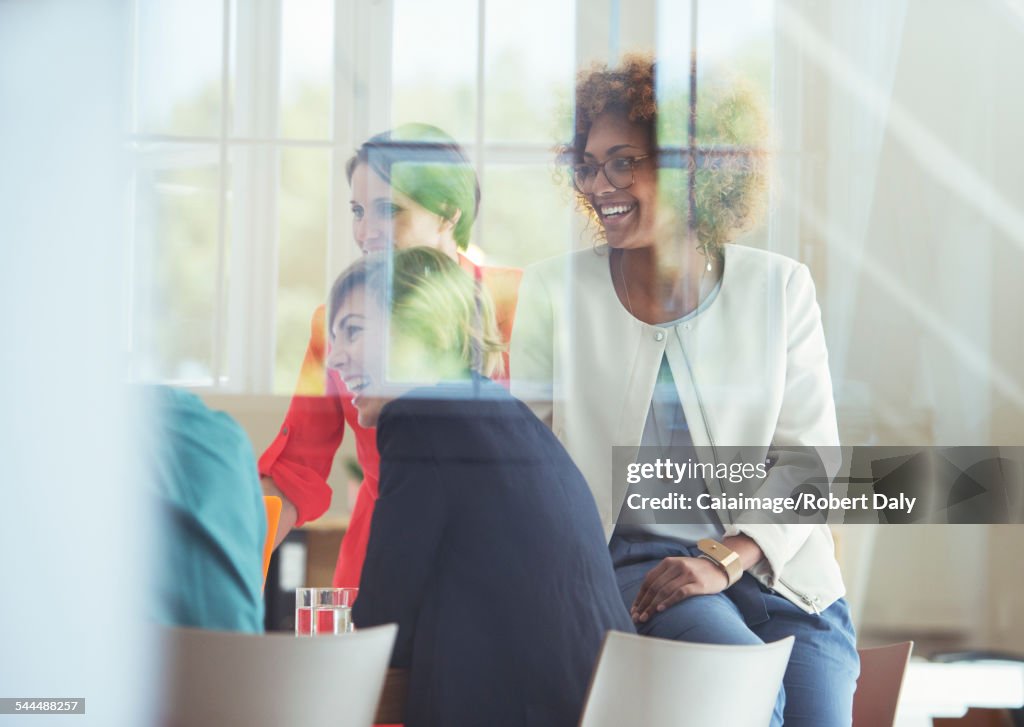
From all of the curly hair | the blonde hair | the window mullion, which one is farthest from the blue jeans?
the window mullion

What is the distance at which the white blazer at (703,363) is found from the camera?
2209 millimetres

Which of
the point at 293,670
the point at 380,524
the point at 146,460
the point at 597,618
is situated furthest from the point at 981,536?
the point at 146,460

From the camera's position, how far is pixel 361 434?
7.15ft

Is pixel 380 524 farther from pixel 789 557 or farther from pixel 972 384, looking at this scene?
pixel 972 384

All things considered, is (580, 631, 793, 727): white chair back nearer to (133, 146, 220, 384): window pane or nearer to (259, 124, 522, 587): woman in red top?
(259, 124, 522, 587): woman in red top

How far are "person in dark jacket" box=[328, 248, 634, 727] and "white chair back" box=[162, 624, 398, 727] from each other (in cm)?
19

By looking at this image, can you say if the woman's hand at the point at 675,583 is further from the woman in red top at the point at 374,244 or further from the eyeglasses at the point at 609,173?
the eyeglasses at the point at 609,173

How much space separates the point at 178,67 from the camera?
218 centimetres

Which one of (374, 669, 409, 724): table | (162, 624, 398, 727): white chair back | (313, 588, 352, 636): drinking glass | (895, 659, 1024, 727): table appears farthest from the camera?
(895, 659, 1024, 727): table

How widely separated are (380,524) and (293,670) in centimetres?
43

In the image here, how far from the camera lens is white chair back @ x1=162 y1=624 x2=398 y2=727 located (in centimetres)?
173

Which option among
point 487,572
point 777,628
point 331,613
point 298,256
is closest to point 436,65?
point 298,256

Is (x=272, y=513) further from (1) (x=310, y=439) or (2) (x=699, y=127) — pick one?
(2) (x=699, y=127)

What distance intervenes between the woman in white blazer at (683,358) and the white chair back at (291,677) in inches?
24.9
